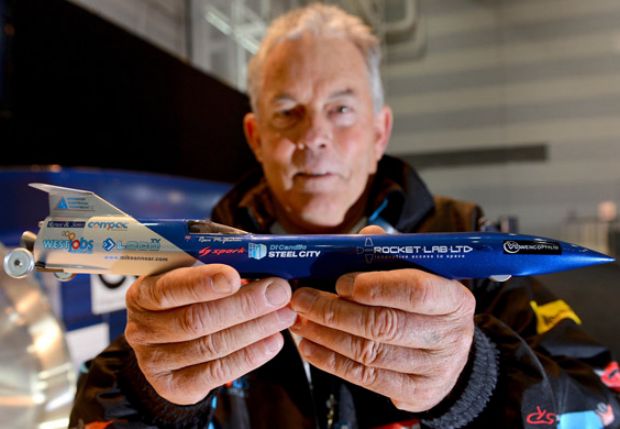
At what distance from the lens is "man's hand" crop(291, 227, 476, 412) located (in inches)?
22.9

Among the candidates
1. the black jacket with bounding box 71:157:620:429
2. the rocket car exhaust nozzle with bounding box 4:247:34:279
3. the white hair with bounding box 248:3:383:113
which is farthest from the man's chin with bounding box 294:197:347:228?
the rocket car exhaust nozzle with bounding box 4:247:34:279

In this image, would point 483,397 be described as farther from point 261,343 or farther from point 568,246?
point 261,343

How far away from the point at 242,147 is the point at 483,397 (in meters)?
2.58

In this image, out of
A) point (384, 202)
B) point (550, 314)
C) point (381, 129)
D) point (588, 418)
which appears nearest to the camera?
point (588, 418)

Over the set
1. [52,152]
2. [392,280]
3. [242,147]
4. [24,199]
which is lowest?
[392,280]

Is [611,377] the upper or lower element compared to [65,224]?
lower

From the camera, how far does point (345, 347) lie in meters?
0.63

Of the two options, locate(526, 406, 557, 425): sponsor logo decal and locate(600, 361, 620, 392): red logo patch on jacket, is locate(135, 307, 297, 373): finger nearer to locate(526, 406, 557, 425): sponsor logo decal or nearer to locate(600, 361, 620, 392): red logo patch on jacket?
locate(526, 406, 557, 425): sponsor logo decal

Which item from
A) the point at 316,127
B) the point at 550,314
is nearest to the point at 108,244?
the point at 316,127

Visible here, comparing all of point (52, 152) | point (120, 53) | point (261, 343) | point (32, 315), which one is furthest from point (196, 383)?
point (120, 53)

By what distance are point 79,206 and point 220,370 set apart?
40 cm

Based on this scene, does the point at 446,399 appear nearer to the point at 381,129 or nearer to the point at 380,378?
the point at 380,378

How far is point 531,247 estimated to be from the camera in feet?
2.23

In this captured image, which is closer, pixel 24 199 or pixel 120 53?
pixel 24 199
